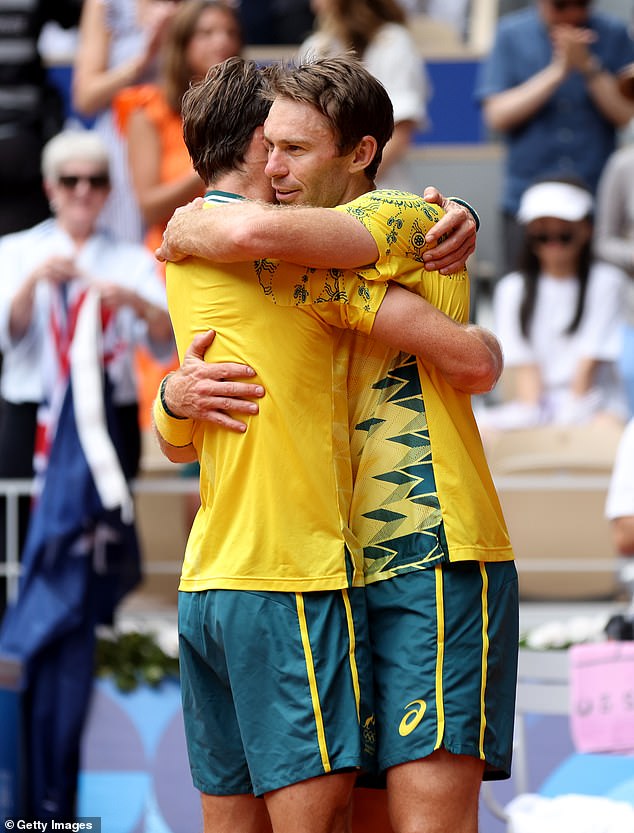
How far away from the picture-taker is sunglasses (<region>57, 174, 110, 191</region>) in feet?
19.1

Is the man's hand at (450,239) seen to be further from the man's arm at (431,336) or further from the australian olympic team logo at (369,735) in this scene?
the australian olympic team logo at (369,735)

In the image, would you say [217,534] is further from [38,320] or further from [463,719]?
[38,320]

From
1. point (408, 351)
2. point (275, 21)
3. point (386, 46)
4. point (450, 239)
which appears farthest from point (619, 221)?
point (408, 351)

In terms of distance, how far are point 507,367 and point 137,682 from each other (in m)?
2.40

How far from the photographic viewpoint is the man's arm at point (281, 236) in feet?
8.16

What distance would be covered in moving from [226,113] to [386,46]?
3.86 metres

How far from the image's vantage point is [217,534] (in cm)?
263

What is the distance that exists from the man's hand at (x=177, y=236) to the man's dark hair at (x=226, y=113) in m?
0.09

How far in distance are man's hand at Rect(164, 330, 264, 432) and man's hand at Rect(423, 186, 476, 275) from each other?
0.38 metres

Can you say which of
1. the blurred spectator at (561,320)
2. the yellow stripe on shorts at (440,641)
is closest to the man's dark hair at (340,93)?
the yellow stripe on shorts at (440,641)

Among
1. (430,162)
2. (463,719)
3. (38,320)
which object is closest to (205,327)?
(463,719)

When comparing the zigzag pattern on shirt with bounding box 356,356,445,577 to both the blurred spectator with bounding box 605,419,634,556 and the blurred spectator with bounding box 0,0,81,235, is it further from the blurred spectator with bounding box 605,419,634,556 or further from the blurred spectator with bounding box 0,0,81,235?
the blurred spectator with bounding box 0,0,81,235

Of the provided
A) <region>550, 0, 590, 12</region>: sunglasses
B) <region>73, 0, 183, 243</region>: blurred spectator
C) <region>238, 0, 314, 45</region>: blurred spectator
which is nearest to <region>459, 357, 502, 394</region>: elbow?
<region>73, 0, 183, 243</region>: blurred spectator

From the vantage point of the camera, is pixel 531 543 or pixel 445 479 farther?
pixel 531 543
